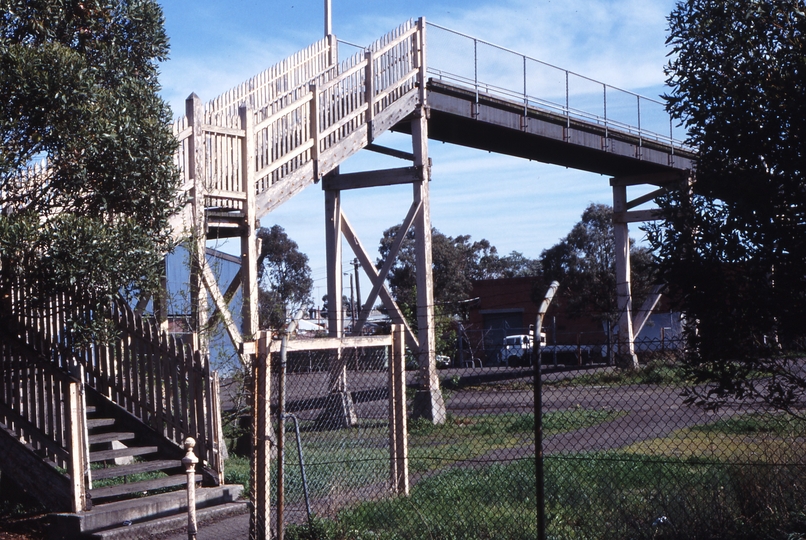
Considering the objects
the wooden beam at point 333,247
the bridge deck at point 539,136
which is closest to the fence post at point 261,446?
the wooden beam at point 333,247

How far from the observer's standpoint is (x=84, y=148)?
7.85m

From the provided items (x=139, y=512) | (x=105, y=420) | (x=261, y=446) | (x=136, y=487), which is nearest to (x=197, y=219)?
(x=105, y=420)

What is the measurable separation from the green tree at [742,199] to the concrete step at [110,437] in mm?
6158

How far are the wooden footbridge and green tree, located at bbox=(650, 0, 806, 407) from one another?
47 centimetres

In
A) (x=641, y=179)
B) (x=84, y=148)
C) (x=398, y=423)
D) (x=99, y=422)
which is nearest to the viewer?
(x=84, y=148)

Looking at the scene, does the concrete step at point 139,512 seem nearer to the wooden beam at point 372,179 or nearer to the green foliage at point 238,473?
the green foliage at point 238,473

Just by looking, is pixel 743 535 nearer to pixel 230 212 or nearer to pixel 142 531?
pixel 142 531

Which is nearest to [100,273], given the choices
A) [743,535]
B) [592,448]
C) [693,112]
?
[693,112]

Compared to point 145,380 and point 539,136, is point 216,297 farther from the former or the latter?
point 539,136

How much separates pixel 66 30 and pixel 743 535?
760cm

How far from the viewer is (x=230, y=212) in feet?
39.9

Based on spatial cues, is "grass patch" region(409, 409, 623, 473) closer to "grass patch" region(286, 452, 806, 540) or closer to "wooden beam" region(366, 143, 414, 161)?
"grass patch" region(286, 452, 806, 540)

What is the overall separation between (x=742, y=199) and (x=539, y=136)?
14329mm

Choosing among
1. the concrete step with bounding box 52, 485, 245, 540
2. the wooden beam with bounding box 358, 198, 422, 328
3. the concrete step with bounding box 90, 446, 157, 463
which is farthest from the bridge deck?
the concrete step with bounding box 52, 485, 245, 540
